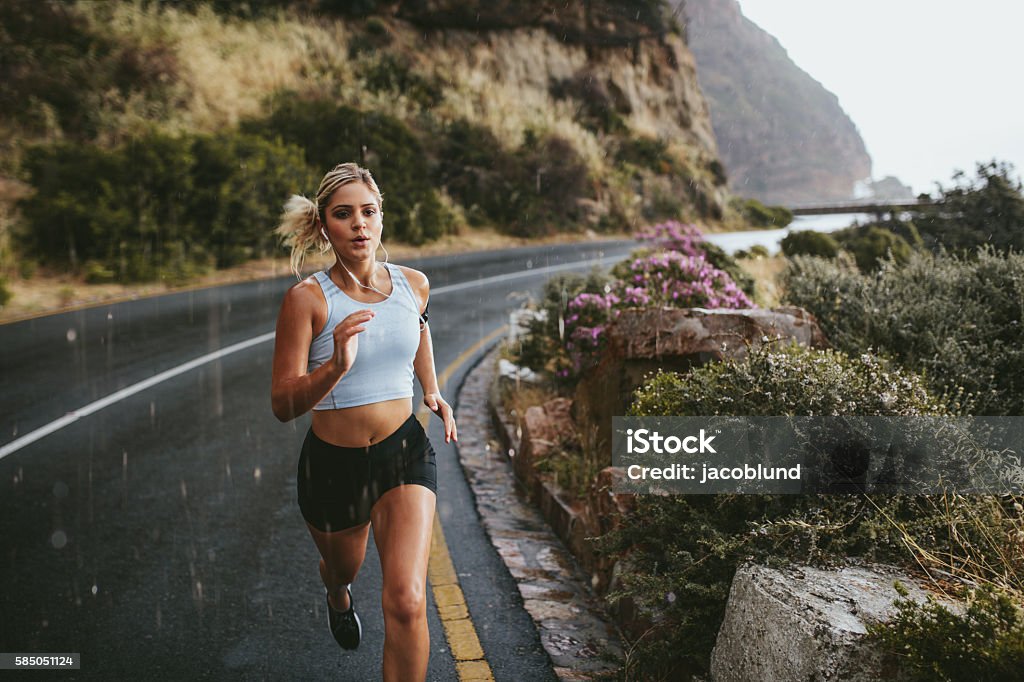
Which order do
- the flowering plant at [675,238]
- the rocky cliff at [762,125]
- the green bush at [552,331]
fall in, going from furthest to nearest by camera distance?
the rocky cliff at [762,125]
the flowering plant at [675,238]
the green bush at [552,331]

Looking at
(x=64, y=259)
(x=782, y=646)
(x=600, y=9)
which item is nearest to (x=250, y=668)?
(x=782, y=646)

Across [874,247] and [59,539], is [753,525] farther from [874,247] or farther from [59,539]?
[874,247]

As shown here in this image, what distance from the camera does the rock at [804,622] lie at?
95.3 inches

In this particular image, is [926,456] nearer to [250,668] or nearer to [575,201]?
[250,668]

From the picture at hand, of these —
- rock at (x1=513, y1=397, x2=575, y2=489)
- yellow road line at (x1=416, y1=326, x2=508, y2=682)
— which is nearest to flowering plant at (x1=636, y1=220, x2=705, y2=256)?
rock at (x1=513, y1=397, x2=575, y2=489)

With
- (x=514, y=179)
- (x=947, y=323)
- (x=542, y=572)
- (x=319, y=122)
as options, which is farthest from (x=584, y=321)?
(x=514, y=179)

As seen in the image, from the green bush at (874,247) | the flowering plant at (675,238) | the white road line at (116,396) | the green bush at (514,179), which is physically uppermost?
the green bush at (514,179)

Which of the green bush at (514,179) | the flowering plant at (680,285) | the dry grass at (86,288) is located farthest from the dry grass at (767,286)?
the green bush at (514,179)

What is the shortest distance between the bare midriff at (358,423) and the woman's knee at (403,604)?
0.58 m

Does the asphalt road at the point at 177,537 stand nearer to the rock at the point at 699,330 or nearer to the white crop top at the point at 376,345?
the white crop top at the point at 376,345

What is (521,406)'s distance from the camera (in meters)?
7.41

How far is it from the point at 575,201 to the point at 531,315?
22.7 meters

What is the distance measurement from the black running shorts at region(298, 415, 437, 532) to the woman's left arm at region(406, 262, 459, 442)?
0.12 metres

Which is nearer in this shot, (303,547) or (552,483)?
(303,547)
